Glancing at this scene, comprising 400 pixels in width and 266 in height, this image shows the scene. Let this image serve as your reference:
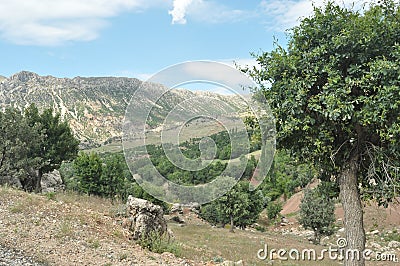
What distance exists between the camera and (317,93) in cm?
784

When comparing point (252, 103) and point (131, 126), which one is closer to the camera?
point (252, 103)

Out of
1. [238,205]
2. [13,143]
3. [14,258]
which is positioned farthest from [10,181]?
[238,205]

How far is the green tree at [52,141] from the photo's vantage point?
35.2 metres

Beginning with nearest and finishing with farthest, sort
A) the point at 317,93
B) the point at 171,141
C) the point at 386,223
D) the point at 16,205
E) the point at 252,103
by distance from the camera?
1. the point at 317,93
2. the point at 252,103
3. the point at 171,141
4. the point at 16,205
5. the point at 386,223

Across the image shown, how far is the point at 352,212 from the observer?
8133mm

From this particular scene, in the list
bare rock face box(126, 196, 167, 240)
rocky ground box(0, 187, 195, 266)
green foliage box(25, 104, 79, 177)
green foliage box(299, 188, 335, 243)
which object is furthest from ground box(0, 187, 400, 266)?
green foliage box(25, 104, 79, 177)

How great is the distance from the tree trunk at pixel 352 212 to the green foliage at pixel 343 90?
0.20m

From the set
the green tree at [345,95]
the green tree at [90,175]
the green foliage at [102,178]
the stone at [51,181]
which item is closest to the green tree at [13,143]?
the stone at [51,181]

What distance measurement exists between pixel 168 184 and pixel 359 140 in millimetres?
4634

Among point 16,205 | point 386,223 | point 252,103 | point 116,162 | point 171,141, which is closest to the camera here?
point 252,103

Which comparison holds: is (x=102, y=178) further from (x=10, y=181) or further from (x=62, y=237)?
(x=62, y=237)

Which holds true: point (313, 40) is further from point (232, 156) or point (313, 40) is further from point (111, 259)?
point (111, 259)

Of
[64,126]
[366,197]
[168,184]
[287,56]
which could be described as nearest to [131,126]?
[168,184]

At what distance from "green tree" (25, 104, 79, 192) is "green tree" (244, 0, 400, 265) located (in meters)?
30.4
